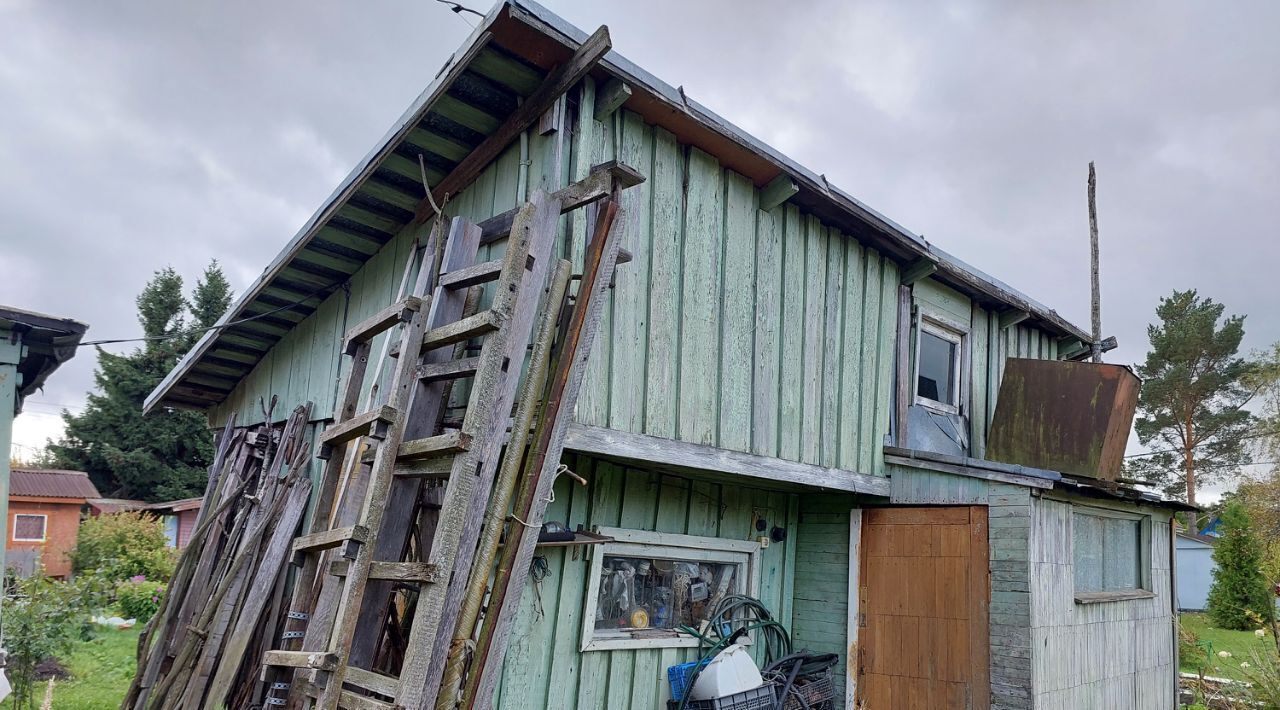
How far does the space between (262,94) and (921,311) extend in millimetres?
18803

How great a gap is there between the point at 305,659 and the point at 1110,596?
6.75 metres

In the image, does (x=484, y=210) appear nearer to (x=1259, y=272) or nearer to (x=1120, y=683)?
(x=1120, y=683)

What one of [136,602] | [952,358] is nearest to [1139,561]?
[952,358]

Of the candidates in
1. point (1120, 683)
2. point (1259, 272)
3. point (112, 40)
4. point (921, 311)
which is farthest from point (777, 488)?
point (1259, 272)

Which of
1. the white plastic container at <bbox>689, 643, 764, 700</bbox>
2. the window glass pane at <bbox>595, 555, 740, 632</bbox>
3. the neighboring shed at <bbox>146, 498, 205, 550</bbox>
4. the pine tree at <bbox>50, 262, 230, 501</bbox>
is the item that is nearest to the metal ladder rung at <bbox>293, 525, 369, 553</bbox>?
the window glass pane at <bbox>595, 555, 740, 632</bbox>

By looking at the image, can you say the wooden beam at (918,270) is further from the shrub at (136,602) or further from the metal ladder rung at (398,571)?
the shrub at (136,602)

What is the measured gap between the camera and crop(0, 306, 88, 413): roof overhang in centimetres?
501

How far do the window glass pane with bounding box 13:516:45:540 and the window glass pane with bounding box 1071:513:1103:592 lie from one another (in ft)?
86.1

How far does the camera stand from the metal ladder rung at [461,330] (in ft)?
12.0

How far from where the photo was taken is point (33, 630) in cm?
690

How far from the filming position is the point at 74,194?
1224 inches

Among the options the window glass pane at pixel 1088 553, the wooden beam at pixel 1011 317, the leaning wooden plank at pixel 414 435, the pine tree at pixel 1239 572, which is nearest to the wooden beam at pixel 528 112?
the leaning wooden plank at pixel 414 435

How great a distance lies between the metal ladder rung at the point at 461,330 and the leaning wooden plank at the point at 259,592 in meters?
2.81

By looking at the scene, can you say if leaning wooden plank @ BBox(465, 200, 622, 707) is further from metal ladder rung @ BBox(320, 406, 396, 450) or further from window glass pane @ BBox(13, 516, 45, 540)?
window glass pane @ BBox(13, 516, 45, 540)
